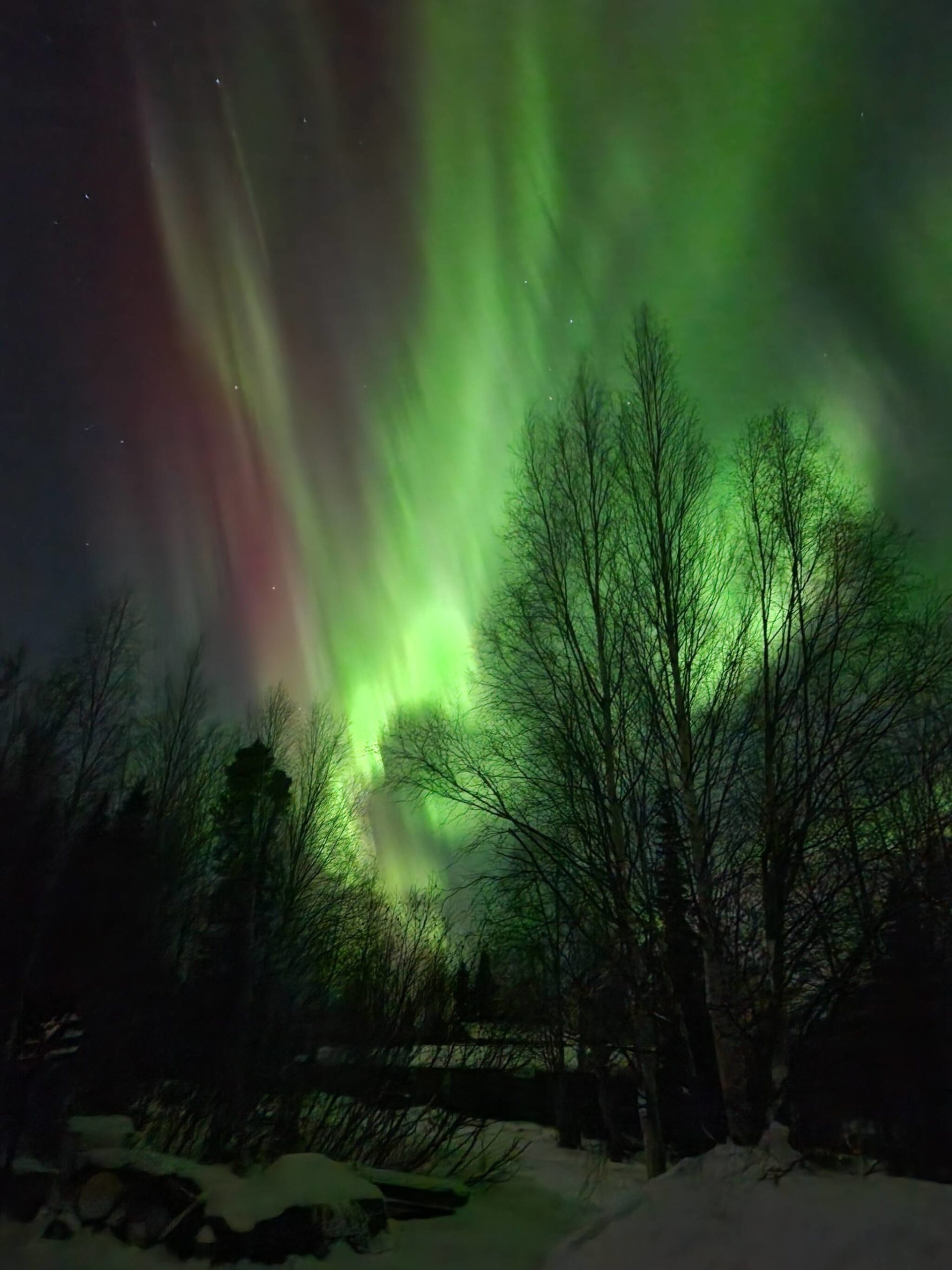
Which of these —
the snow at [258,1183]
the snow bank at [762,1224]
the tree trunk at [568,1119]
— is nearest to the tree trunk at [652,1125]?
the snow at [258,1183]

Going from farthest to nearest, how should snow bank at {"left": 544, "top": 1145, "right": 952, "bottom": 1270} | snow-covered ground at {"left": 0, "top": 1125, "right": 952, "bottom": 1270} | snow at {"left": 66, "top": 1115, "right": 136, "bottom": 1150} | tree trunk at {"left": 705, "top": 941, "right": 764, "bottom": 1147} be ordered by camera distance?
snow at {"left": 66, "top": 1115, "right": 136, "bottom": 1150} → tree trunk at {"left": 705, "top": 941, "right": 764, "bottom": 1147} → snow-covered ground at {"left": 0, "top": 1125, "right": 952, "bottom": 1270} → snow bank at {"left": 544, "top": 1145, "right": 952, "bottom": 1270}

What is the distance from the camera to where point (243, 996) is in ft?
60.2

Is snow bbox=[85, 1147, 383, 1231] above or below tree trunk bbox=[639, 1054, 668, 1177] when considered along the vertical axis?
below

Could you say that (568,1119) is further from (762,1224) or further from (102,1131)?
(762,1224)

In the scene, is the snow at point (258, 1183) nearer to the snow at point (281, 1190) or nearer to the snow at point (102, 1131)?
the snow at point (281, 1190)

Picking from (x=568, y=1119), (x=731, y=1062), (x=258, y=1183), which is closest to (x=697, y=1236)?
(x=731, y=1062)

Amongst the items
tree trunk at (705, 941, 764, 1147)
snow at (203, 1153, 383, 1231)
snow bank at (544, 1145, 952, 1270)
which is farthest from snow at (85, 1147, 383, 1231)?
tree trunk at (705, 941, 764, 1147)

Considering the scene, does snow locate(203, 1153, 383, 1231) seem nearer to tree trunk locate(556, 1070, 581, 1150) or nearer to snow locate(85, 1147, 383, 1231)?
snow locate(85, 1147, 383, 1231)

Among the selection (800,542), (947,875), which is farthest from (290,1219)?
(800,542)

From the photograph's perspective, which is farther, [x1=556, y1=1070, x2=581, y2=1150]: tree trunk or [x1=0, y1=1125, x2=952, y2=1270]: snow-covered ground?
[x1=556, y1=1070, x2=581, y2=1150]: tree trunk

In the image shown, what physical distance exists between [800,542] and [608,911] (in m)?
6.33

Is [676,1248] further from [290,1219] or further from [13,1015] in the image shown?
[13,1015]

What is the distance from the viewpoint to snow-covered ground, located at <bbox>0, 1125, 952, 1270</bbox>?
5.80 m

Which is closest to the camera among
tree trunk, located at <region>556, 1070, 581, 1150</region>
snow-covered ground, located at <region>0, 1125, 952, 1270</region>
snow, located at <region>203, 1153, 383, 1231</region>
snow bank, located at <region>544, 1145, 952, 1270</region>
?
snow bank, located at <region>544, 1145, 952, 1270</region>
